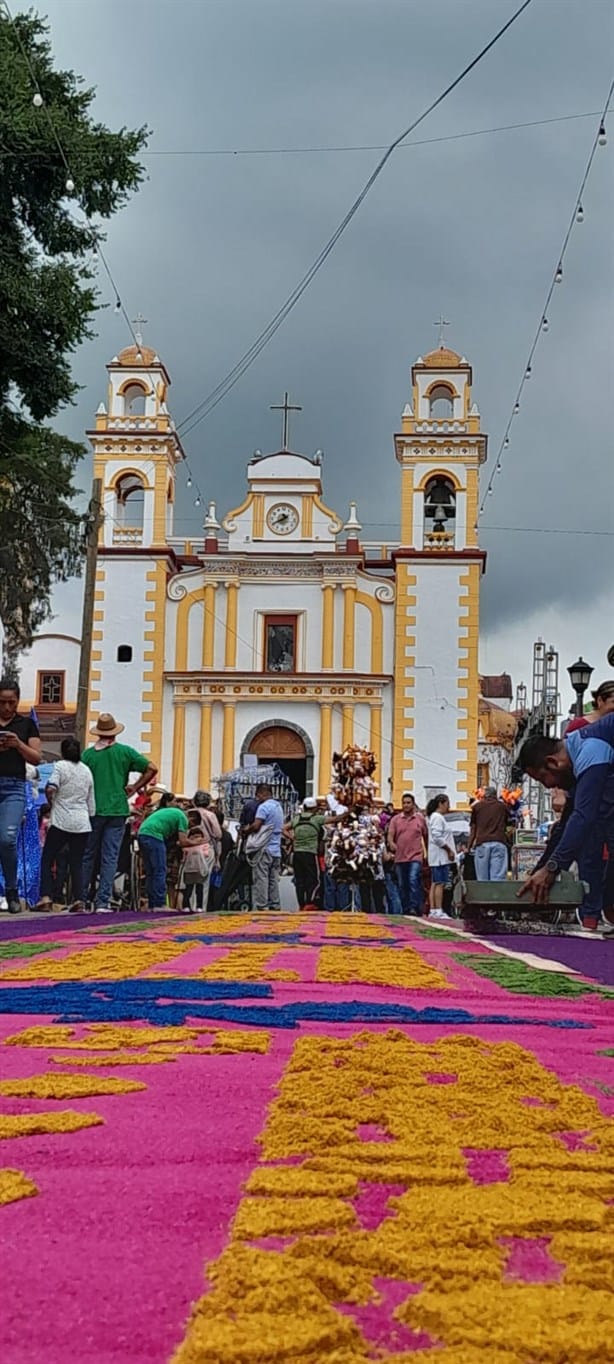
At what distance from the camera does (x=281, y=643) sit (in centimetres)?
2978

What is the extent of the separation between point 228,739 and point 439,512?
7.17 m

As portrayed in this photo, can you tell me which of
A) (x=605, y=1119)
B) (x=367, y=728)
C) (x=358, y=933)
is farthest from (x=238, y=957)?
(x=367, y=728)

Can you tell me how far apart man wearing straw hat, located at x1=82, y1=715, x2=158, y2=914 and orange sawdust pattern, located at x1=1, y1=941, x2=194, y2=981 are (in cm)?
393

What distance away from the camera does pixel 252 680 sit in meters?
28.7

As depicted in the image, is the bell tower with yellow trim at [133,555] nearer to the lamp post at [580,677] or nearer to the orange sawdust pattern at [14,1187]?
the lamp post at [580,677]

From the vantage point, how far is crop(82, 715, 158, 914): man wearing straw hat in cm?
957

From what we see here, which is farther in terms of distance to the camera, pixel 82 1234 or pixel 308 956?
pixel 308 956

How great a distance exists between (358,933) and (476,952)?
168cm

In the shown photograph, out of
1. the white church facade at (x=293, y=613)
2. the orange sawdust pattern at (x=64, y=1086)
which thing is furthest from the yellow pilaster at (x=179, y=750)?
the orange sawdust pattern at (x=64, y=1086)

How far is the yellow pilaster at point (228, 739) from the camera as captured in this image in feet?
92.7

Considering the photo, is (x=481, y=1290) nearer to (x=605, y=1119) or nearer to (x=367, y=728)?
(x=605, y=1119)

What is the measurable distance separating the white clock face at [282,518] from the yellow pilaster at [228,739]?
458 centimetres

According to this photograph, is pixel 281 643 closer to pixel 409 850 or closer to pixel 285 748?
pixel 285 748

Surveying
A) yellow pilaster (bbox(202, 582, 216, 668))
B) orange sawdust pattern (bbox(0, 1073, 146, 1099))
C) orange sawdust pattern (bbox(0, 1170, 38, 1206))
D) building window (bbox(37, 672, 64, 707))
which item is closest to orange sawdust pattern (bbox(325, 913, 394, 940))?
orange sawdust pattern (bbox(0, 1073, 146, 1099))
